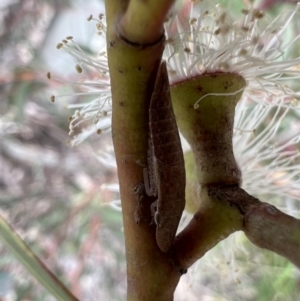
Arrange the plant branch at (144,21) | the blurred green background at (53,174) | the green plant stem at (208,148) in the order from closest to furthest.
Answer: the plant branch at (144,21) < the green plant stem at (208,148) < the blurred green background at (53,174)

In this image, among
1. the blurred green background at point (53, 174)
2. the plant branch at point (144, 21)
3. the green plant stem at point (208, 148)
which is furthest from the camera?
the blurred green background at point (53, 174)

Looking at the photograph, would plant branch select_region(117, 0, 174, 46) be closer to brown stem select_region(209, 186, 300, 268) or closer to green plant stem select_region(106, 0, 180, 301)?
green plant stem select_region(106, 0, 180, 301)

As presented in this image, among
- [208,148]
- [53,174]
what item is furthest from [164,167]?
[53,174]

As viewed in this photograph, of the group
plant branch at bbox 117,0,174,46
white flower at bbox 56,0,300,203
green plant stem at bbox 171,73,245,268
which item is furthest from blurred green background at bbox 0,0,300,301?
plant branch at bbox 117,0,174,46

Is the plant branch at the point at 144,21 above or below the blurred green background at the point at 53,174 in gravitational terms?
above

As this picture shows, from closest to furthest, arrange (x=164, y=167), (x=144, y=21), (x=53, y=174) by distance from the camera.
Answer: (x=144, y=21) → (x=164, y=167) → (x=53, y=174)

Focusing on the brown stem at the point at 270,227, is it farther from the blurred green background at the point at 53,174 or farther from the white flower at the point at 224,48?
the blurred green background at the point at 53,174

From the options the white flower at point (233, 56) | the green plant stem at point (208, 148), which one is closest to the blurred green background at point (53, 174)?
the white flower at point (233, 56)

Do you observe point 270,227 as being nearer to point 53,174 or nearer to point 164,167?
point 164,167

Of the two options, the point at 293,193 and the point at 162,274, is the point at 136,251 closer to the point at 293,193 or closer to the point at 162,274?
the point at 162,274
